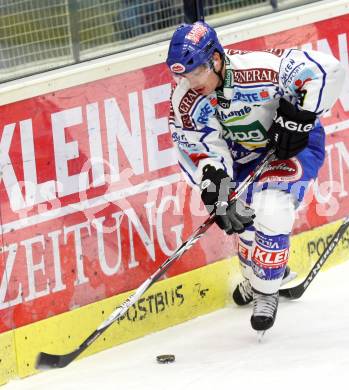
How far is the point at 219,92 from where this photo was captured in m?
4.66

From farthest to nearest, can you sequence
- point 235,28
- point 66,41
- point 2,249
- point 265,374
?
point 235,28 < point 66,41 < point 2,249 < point 265,374

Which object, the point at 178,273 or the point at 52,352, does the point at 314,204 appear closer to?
the point at 178,273

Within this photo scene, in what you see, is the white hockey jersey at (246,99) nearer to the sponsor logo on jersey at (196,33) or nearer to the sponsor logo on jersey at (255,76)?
the sponsor logo on jersey at (255,76)

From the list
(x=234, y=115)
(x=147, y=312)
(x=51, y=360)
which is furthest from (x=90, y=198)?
(x=51, y=360)

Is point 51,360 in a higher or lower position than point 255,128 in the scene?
lower

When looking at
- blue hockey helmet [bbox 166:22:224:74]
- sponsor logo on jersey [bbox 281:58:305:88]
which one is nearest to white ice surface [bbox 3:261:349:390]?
sponsor logo on jersey [bbox 281:58:305:88]

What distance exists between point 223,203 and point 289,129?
0.37m

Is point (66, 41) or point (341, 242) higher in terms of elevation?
point (66, 41)

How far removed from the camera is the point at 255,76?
15.2ft

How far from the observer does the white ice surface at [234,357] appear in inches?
168

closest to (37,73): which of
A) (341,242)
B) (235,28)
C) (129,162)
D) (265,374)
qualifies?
(129,162)

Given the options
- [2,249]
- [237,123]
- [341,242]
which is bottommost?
[341,242]

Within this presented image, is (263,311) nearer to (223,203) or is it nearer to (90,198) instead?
(223,203)

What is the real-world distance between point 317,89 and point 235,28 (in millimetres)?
960
